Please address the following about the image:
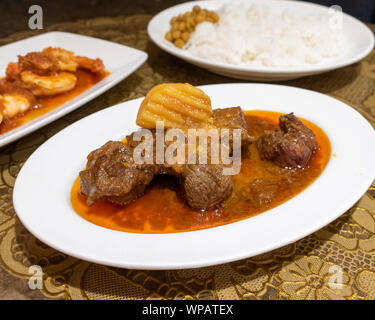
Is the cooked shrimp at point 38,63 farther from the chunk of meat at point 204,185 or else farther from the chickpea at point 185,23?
the chunk of meat at point 204,185

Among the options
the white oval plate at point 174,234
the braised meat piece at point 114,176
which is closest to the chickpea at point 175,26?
the white oval plate at point 174,234

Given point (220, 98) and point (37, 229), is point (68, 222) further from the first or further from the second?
point (220, 98)

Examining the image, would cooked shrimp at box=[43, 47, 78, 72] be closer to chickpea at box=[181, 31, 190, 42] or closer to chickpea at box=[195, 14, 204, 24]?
chickpea at box=[181, 31, 190, 42]

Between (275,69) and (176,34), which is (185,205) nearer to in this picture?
(275,69)

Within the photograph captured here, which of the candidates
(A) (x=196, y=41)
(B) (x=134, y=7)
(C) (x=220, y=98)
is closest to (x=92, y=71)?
(A) (x=196, y=41)
